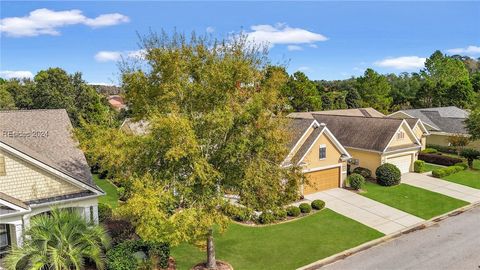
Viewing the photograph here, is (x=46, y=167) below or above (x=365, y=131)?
below

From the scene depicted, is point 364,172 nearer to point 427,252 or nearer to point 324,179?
point 324,179

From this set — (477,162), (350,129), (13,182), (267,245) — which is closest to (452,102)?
(477,162)

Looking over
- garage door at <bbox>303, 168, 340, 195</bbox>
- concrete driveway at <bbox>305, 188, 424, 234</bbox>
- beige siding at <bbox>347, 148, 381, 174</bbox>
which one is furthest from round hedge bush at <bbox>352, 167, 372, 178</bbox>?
concrete driveway at <bbox>305, 188, 424, 234</bbox>

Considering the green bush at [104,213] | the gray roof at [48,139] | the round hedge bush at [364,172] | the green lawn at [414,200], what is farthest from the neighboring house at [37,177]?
the round hedge bush at [364,172]

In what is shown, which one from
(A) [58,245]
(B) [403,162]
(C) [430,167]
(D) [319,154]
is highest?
(D) [319,154]

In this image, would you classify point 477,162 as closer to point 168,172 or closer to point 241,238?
point 241,238

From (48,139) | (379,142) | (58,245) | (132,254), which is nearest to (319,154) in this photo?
(379,142)
